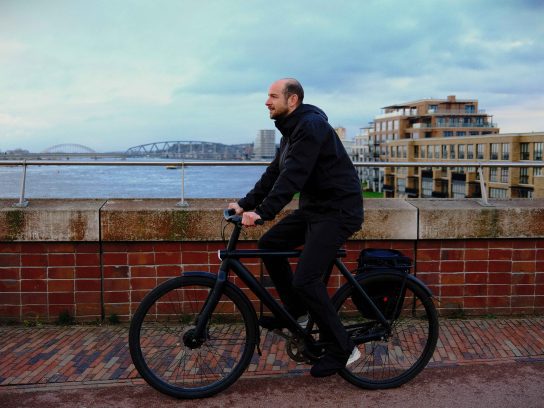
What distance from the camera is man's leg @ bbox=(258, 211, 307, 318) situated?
12.3ft

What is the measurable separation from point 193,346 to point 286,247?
84 cm

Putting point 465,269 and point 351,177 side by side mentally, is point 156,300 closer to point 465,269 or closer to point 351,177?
point 351,177

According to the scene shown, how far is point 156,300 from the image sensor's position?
3.56 metres

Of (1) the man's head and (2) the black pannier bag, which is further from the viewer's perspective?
(2) the black pannier bag

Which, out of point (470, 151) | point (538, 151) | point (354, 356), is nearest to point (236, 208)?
point (354, 356)

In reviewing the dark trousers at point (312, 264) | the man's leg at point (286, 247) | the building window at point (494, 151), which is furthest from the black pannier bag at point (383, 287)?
the building window at point (494, 151)

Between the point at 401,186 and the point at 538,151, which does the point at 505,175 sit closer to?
the point at 538,151

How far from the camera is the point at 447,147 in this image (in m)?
114

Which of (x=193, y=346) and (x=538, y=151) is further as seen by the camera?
(x=538, y=151)

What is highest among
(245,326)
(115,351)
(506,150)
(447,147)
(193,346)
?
(447,147)

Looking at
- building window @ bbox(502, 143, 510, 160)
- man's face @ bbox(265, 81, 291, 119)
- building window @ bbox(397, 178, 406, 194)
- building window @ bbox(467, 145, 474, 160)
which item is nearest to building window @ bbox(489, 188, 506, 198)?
building window @ bbox(502, 143, 510, 160)

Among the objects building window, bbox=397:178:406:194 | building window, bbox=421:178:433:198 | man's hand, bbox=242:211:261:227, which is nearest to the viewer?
man's hand, bbox=242:211:261:227

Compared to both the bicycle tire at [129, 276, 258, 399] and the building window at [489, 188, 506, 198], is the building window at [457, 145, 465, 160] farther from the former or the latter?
the bicycle tire at [129, 276, 258, 399]

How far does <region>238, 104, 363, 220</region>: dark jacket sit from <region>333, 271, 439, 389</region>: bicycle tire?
57 cm
